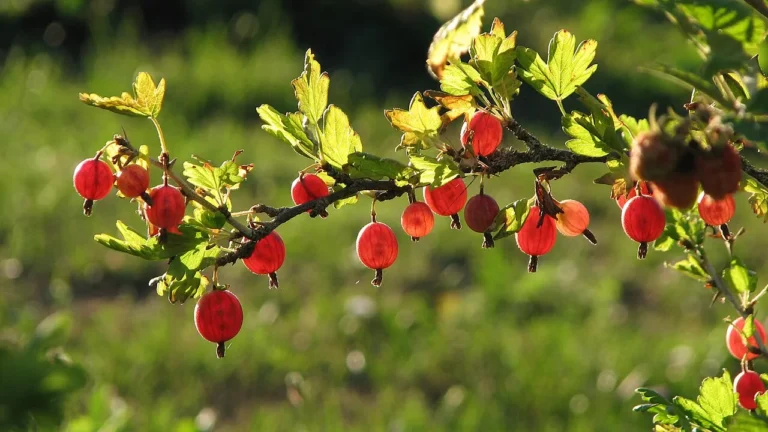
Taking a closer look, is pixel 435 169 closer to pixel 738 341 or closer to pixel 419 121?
pixel 419 121

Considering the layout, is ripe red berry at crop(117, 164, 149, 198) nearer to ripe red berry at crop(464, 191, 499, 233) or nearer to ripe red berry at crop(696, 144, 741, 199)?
ripe red berry at crop(464, 191, 499, 233)

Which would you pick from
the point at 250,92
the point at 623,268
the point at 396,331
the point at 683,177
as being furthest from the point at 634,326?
the point at 683,177

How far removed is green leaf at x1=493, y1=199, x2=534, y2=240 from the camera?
1.56 meters

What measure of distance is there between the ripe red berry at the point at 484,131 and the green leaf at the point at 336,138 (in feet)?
0.65

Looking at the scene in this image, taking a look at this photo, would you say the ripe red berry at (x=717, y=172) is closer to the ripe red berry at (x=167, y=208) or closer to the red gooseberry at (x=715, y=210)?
the red gooseberry at (x=715, y=210)

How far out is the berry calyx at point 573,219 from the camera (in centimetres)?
167

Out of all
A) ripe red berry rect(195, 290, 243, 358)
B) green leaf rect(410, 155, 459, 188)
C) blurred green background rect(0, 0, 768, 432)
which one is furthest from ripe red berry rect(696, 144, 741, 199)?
blurred green background rect(0, 0, 768, 432)

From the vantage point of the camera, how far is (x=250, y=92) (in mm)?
7676

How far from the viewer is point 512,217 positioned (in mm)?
1574

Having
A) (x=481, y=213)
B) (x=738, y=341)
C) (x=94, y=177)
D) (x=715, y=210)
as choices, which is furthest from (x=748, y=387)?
(x=94, y=177)

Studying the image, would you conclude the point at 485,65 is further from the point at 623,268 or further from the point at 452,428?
the point at 623,268

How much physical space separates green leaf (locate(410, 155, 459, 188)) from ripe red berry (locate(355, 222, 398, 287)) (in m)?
0.22

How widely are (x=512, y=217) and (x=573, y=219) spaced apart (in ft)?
0.51

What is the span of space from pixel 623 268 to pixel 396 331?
1733mm
